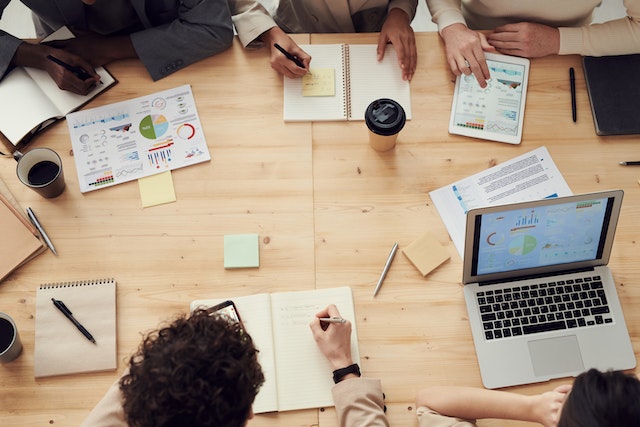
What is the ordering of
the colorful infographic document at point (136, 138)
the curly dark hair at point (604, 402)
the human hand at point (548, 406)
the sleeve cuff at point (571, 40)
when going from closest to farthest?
the curly dark hair at point (604, 402), the human hand at point (548, 406), the colorful infographic document at point (136, 138), the sleeve cuff at point (571, 40)

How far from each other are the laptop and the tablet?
332mm

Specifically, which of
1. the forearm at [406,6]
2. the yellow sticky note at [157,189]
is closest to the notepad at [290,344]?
the yellow sticky note at [157,189]

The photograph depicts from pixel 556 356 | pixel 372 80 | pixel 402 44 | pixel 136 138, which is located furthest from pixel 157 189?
pixel 556 356

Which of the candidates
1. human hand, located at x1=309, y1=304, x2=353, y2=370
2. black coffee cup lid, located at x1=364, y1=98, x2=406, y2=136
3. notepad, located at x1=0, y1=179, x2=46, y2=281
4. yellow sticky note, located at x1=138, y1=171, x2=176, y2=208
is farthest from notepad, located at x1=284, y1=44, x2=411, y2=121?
notepad, located at x1=0, y1=179, x2=46, y2=281

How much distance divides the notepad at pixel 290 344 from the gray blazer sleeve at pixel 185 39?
2.16 feet

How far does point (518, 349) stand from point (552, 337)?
3.1 inches

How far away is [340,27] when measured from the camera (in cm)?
175

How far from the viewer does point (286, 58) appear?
1444mm

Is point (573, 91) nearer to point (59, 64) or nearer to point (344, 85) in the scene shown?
point (344, 85)

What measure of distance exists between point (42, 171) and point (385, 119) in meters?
0.81

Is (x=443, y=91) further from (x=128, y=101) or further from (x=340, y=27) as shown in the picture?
(x=128, y=101)

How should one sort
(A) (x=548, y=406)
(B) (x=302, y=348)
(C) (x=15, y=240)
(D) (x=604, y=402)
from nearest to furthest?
1. (D) (x=604, y=402)
2. (A) (x=548, y=406)
3. (B) (x=302, y=348)
4. (C) (x=15, y=240)

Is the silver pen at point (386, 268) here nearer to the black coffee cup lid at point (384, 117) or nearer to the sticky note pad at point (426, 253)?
the sticky note pad at point (426, 253)

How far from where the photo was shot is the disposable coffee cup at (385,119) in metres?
1.29
